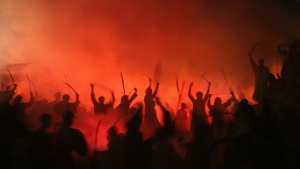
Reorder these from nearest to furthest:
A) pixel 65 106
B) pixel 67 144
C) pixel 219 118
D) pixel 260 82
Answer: pixel 67 144
pixel 219 118
pixel 65 106
pixel 260 82

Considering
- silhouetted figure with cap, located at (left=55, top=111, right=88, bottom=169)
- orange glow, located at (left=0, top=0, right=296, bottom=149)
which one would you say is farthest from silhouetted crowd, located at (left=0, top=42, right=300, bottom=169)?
orange glow, located at (left=0, top=0, right=296, bottom=149)

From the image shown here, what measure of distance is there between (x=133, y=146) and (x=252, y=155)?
1.55 m

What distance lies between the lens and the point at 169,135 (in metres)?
4.42

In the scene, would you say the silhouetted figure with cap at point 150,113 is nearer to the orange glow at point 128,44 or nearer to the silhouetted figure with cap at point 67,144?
the orange glow at point 128,44

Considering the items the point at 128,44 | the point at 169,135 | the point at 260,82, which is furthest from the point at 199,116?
the point at 128,44

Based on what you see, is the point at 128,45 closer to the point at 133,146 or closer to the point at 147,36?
the point at 147,36

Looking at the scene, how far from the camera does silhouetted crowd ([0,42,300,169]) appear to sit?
3.58m

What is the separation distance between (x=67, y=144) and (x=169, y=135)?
1.60m

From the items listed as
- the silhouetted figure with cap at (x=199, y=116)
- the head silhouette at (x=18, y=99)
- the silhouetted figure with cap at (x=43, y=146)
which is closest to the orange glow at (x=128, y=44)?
the silhouetted figure with cap at (x=199, y=116)

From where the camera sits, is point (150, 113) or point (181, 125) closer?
point (181, 125)

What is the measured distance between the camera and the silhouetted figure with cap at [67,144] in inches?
136

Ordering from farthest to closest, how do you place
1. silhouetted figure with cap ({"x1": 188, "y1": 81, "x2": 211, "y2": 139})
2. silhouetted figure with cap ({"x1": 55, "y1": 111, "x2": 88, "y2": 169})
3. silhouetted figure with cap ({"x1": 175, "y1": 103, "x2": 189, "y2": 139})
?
silhouetted figure with cap ({"x1": 175, "y1": 103, "x2": 189, "y2": 139}), silhouetted figure with cap ({"x1": 188, "y1": 81, "x2": 211, "y2": 139}), silhouetted figure with cap ({"x1": 55, "y1": 111, "x2": 88, "y2": 169})

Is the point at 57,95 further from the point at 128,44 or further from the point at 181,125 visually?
the point at 181,125

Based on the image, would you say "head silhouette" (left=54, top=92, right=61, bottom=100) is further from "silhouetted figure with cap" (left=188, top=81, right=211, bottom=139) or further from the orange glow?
"silhouetted figure with cap" (left=188, top=81, right=211, bottom=139)
